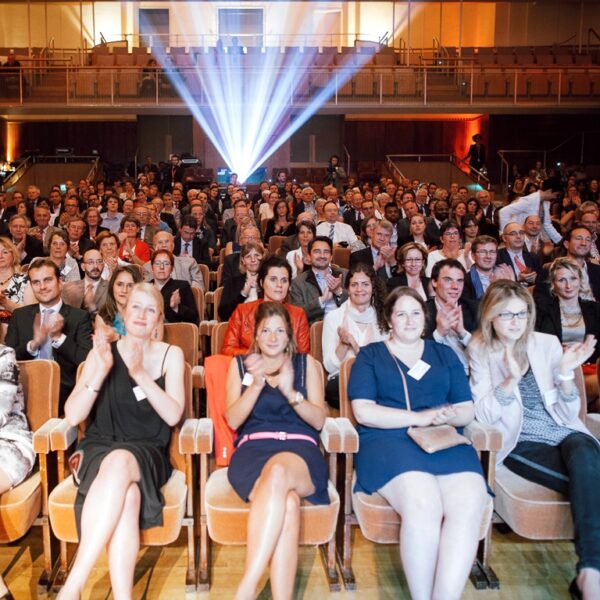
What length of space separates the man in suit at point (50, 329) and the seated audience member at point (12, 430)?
24.2 inches

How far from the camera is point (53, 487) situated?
2.86m

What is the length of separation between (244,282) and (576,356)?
2.31 meters

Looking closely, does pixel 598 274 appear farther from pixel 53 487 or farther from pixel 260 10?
pixel 260 10

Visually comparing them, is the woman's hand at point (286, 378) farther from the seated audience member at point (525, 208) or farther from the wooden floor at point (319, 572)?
the seated audience member at point (525, 208)

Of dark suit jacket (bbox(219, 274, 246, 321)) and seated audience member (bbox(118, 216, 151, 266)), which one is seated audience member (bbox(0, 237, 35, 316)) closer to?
dark suit jacket (bbox(219, 274, 246, 321))

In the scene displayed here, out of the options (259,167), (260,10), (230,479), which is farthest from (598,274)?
(260,10)

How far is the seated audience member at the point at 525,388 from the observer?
2877mm

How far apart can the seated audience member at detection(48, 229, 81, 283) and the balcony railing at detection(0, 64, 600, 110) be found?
957 cm

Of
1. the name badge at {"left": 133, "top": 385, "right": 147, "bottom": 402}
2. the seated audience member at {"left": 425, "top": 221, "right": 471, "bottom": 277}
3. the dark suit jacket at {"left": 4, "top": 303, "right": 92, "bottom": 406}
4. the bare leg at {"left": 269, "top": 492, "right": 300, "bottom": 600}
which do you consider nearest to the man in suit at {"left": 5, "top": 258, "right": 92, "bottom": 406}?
the dark suit jacket at {"left": 4, "top": 303, "right": 92, "bottom": 406}

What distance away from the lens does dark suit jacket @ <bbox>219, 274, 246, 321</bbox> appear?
4.72 meters

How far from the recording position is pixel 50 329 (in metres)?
3.57

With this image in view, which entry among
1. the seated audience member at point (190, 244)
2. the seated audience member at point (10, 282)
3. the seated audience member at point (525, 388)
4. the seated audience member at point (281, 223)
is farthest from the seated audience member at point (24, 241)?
the seated audience member at point (525, 388)

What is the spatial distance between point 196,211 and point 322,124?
34.6 ft

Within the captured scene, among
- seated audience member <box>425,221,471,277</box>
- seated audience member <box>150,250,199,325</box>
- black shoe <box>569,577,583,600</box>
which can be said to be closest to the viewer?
black shoe <box>569,577,583,600</box>
